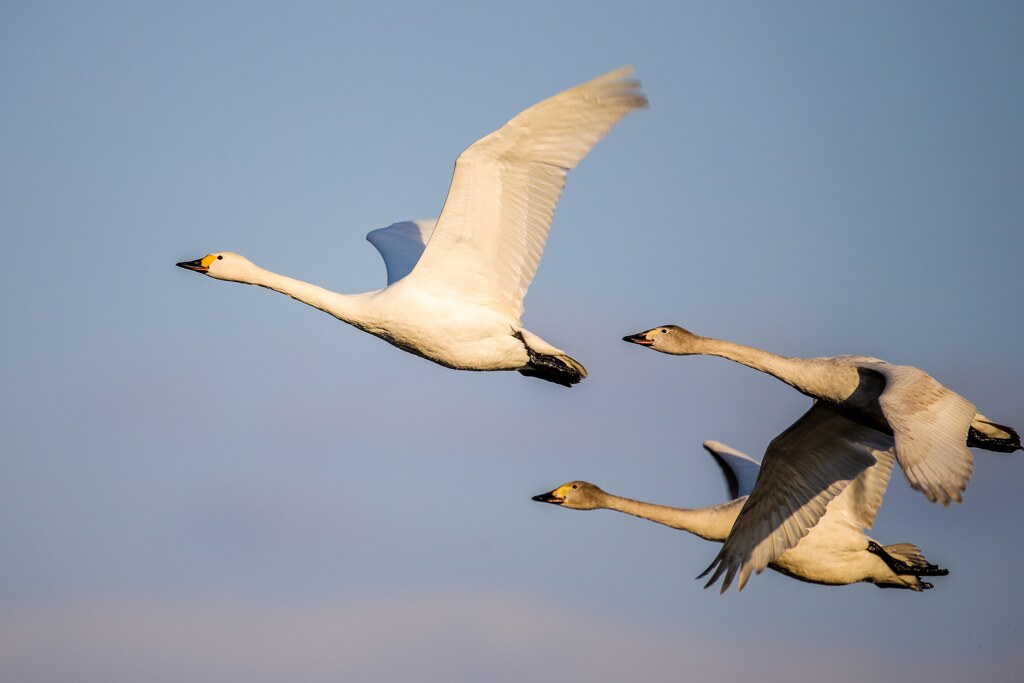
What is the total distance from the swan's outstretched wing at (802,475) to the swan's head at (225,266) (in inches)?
217

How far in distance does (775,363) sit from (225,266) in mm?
5585

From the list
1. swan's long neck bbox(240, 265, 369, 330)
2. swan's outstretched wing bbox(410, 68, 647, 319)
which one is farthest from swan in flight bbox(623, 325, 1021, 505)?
swan's long neck bbox(240, 265, 369, 330)

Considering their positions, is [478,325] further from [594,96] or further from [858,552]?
[858,552]

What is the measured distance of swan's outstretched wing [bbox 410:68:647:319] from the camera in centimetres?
1328

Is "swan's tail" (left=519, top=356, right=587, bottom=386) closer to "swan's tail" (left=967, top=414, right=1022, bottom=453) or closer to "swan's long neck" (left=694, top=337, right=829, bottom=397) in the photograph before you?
"swan's long neck" (left=694, top=337, right=829, bottom=397)

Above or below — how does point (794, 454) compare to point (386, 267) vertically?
below

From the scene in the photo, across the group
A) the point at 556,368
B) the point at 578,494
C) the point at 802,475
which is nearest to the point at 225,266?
the point at 556,368

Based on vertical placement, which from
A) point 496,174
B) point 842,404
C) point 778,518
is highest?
point 496,174

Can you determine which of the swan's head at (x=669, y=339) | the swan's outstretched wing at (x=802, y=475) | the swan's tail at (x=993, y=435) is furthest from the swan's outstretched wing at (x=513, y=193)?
the swan's tail at (x=993, y=435)

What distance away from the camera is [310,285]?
14.5 metres

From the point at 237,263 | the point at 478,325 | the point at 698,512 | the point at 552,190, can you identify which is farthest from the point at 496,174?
the point at 698,512

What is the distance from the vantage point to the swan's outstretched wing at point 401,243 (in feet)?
55.4

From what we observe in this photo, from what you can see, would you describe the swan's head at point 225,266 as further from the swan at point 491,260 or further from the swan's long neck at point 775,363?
the swan's long neck at point 775,363

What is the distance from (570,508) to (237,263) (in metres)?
5.34
